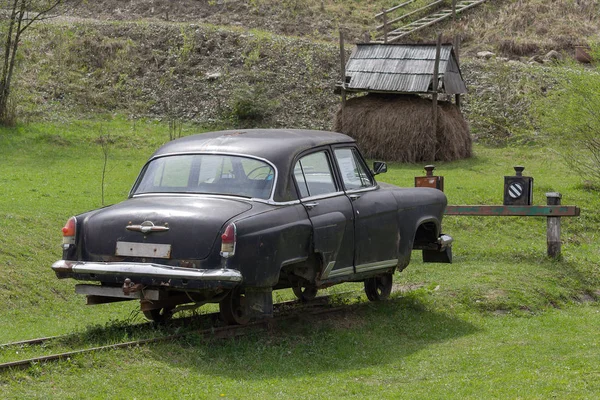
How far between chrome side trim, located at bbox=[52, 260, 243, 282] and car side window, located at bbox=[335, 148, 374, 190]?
254 centimetres

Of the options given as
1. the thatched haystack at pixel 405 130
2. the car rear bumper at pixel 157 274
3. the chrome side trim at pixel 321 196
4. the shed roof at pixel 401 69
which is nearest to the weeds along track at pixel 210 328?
the car rear bumper at pixel 157 274

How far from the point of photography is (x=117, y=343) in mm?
8805

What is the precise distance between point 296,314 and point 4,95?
20.4 meters

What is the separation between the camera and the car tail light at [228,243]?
876 cm

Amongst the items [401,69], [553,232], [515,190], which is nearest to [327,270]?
[553,232]

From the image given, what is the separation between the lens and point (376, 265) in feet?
35.9

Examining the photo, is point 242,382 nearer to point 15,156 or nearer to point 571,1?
point 15,156

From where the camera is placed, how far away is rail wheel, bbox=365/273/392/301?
12.0 meters

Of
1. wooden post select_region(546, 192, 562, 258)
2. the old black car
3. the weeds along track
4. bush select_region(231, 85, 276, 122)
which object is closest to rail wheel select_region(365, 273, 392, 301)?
the weeds along track

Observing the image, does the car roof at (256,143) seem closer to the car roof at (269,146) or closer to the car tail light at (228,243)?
the car roof at (269,146)

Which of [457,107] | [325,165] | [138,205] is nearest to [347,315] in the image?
[325,165]

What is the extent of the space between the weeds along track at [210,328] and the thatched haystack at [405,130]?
1701 cm

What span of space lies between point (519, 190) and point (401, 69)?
42.7 ft

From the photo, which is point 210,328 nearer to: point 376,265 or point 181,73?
→ point 376,265
